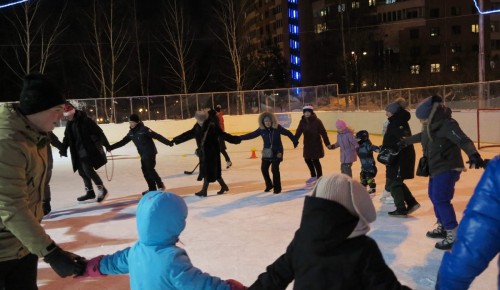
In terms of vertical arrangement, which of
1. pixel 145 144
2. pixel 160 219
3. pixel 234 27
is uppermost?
pixel 234 27

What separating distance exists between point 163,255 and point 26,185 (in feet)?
2.44

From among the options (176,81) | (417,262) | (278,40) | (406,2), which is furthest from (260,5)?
(417,262)

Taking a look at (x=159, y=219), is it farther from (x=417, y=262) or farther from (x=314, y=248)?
(x=417, y=262)

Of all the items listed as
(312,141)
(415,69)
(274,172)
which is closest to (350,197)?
(274,172)

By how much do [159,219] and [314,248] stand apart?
655 mm

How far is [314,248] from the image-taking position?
6.16 feet

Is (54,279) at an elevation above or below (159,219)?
below

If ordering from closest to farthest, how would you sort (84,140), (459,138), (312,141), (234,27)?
(459,138) → (84,140) → (312,141) → (234,27)

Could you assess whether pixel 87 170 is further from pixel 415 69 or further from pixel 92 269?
pixel 415 69

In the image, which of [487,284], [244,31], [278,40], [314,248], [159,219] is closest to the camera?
[314,248]

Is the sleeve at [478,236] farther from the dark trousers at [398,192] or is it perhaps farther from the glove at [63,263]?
the dark trousers at [398,192]

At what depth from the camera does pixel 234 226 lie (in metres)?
5.79

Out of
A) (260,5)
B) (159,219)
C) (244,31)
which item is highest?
(260,5)

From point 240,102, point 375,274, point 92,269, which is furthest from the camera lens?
point 240,102
